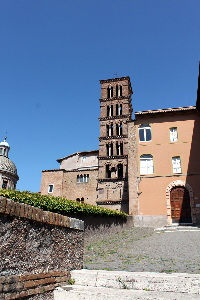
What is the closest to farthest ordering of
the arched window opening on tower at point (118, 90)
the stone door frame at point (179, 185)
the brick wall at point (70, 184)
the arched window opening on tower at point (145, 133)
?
the stone door frame at point (179, 185)
the arched window opening on tower at point (145, 133)
the brick wall at point (70, 184)
the arched window opening on tower at point (118, 90)

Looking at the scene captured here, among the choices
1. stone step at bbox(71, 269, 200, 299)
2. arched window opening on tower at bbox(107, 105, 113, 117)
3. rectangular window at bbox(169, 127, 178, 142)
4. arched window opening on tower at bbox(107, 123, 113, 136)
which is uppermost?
arched window opening on tower at bbox(107, 105, 113, 117)

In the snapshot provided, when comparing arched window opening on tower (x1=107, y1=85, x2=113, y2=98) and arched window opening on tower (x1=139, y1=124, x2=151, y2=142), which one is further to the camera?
arched window opening on tower (x1=107, y1=85, x2=113, y2=98)

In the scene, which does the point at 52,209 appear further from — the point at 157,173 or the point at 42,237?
the point at 157,173

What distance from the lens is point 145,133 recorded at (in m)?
24.5

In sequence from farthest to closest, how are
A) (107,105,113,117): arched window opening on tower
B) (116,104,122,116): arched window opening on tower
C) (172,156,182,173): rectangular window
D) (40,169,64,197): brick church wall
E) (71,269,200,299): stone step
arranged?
(40,169,64,197): brick church wall < (107,105,113,117): arched window opening on tower < (116,104,122,116): arched window opening on tower < (172,156,182,173): rectangular window < (71,269,200,299): stone step

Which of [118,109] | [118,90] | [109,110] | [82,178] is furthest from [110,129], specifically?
[82,178]

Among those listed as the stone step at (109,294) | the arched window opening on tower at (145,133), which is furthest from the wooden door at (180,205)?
the stone step at (109,294)

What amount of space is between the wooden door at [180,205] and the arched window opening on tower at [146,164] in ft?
9.58

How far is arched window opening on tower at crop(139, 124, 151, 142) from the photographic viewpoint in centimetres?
2433

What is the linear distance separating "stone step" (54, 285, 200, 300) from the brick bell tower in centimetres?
2781

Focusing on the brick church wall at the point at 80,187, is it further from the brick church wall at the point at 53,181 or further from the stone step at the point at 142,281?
the stone step at the point at 142,281

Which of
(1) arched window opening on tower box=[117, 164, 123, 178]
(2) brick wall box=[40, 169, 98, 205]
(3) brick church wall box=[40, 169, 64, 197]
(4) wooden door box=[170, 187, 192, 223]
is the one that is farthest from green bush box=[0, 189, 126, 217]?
(3) brick church wall box=[40, 169, 64, 197]

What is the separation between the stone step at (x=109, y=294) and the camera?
10.9 feet

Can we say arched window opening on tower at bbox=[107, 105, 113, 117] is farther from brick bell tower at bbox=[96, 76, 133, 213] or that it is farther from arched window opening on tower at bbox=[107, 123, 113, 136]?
arched window opening on tower at bbox=[107, 123, 113, 136]
